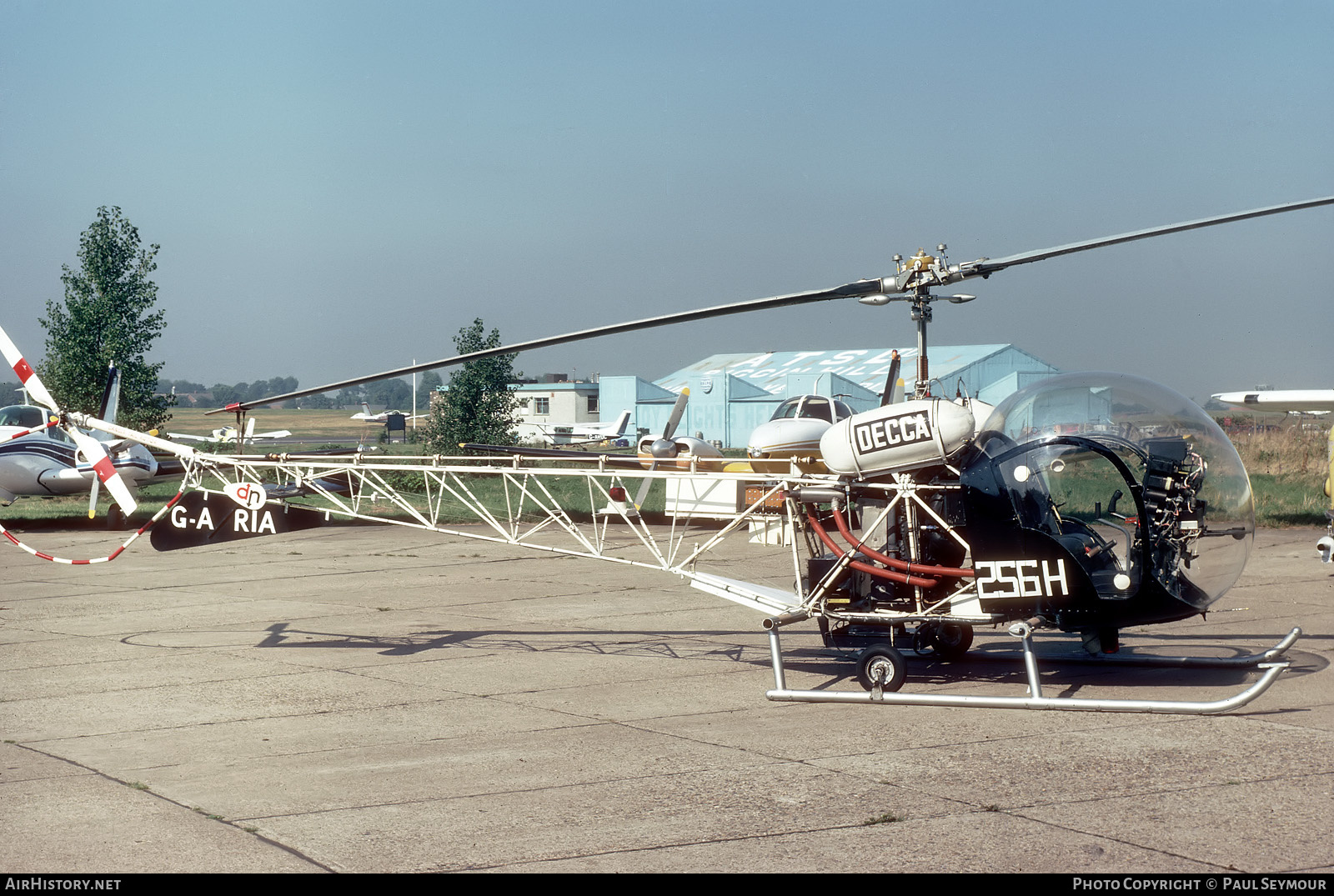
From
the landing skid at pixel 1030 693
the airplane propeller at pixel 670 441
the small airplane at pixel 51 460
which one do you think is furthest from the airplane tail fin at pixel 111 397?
the landing skid at pixel 1030 693

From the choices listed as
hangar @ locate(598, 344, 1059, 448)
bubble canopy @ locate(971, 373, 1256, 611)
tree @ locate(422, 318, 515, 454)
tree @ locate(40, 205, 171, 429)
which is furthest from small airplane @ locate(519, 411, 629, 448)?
bubble canopy @ locate(971, 373, 1256, 611)

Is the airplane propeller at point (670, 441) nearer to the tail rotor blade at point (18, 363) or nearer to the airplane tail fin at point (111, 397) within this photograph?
the airplane tail fin at point (111, 397)

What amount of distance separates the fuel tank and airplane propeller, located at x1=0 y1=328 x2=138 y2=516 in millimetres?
6588

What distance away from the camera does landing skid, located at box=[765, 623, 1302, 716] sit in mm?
7117

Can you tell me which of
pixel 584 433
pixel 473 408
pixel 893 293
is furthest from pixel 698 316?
pixel 584 433

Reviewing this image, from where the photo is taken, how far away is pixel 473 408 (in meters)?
40.8

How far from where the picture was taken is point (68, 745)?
23.0ft

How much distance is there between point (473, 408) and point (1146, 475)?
115 feet

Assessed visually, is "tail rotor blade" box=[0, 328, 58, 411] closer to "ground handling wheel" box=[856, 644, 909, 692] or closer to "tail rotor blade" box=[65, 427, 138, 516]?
"tail rotor blade" box=[65, 427, 138, 516]

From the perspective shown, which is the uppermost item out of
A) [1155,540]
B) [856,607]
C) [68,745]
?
[1155,540]

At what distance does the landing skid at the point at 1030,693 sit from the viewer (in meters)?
7.12

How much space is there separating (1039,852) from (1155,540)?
11.6 ft
